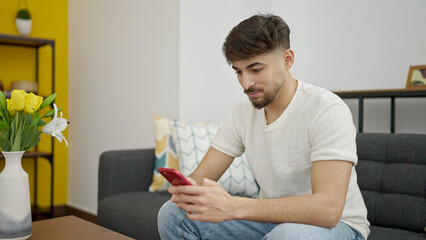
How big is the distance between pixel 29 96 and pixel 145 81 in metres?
1.74

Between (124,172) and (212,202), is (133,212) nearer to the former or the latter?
(124,172)

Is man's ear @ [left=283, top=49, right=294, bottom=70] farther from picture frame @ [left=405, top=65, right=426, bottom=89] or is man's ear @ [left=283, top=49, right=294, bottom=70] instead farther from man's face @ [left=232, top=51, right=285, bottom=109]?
picture frame @ [left=405, top=65, right=426, bottom=89]

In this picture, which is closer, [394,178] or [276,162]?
[276,162]

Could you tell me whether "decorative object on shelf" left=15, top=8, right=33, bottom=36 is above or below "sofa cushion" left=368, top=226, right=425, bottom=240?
above

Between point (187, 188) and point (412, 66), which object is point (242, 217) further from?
point (412, 66)

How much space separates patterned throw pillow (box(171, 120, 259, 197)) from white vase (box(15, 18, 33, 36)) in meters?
1.75

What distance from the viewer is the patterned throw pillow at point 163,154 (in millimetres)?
2201

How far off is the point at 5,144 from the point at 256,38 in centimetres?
79

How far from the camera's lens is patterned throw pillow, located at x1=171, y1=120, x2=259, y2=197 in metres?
2.07

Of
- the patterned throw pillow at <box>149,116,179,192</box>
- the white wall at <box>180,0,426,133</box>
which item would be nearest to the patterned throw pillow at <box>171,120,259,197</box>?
the patterned throw pillow at <box>149,116,179,192</box>

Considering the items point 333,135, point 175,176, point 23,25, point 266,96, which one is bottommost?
point 175,176

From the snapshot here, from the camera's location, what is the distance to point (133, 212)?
6.14ft

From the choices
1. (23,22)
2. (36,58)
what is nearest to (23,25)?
(23,22)

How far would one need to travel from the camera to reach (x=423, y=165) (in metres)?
1.61
